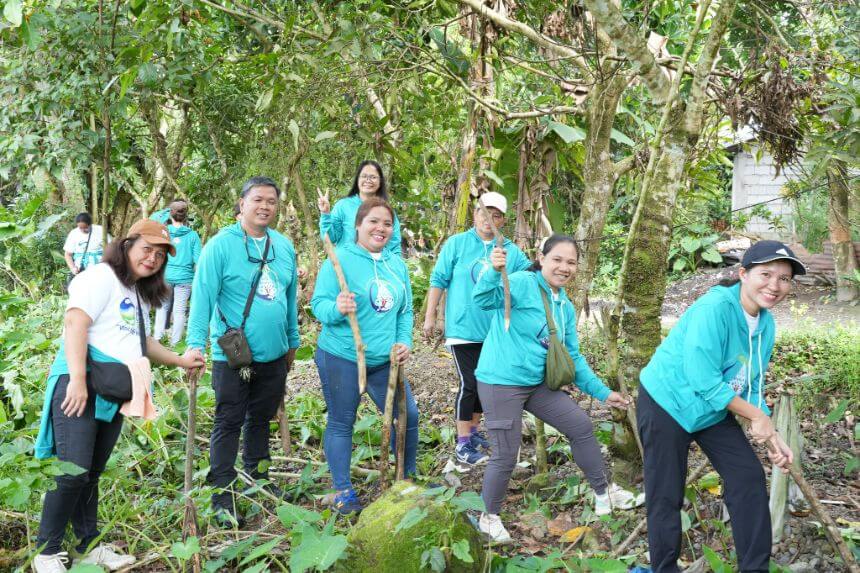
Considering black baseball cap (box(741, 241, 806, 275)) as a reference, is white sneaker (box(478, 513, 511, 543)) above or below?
below

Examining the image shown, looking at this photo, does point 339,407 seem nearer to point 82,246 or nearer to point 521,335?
point 521,335

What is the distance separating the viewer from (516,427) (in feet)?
13.5

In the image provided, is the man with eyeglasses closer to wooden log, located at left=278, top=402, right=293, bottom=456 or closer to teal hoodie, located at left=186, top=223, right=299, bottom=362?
teal hoodie, located at left=186, top=223, right=299, bottom=362

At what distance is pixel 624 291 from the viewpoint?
14.4ft

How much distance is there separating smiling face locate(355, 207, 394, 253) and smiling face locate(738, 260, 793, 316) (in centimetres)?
207

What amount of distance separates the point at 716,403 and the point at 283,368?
104 inches

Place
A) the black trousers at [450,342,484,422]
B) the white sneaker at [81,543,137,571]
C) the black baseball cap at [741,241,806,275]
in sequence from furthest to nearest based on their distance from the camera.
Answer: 1. the black trousers at [450,342,484,422]
2. the white sneaker at [81,543,137,571]
3. the black baseball cap at [741,241,806,275]

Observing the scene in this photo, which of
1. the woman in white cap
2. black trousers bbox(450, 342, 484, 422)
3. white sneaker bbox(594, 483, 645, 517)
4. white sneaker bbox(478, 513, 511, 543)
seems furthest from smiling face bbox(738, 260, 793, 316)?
black trousers bbox(450, 342, 484, 422)

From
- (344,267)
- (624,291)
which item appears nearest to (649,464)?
(624,291)

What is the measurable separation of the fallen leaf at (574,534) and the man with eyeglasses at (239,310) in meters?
1.83

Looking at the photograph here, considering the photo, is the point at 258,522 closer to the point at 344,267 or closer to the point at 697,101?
the point at 344,267

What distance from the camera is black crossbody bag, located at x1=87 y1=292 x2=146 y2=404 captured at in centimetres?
358

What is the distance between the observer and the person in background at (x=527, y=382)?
4.09 m

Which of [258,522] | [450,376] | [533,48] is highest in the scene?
[533,48]
